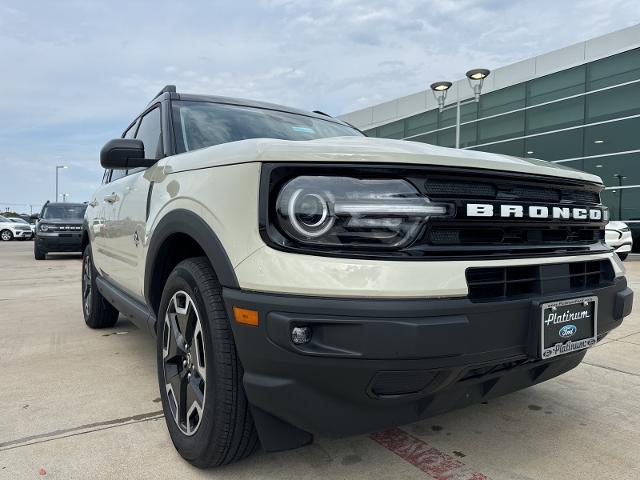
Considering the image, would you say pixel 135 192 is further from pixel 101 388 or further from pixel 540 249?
pixel 540 249

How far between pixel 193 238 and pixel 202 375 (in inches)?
21.1

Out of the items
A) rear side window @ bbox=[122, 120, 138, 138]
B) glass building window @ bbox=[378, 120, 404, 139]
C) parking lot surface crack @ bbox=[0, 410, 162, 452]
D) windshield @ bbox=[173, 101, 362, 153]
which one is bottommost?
parking lot surface crack @ bbox=[0, 410, 162, 452]

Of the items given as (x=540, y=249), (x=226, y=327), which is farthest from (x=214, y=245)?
(x=540, y=249)

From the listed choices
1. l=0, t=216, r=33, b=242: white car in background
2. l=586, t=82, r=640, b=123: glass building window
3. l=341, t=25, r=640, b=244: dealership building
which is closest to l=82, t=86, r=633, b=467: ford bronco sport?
l=341, t=25, r=640, b=244: dealership building

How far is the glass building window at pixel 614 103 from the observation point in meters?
15.6

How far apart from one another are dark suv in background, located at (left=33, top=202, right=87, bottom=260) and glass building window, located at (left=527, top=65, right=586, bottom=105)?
50.6ft

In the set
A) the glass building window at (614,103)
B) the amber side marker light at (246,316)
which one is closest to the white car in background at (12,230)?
the glass building window at (614,103)

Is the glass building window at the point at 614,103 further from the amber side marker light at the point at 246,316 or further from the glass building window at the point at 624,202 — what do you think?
the amber side marker light at the point at 246,316

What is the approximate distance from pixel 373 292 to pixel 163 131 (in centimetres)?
183

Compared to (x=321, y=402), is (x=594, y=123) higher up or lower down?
higher up

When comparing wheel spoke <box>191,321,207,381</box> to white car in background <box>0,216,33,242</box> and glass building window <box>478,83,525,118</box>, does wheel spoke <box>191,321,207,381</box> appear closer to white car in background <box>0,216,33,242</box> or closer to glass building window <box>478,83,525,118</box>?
glass building window <box>478,83,525,118</box>

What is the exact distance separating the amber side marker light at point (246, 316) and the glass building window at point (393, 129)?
2131 centimetres

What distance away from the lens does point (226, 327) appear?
1.78 metres

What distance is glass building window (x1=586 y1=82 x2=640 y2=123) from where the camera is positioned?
1555cm
